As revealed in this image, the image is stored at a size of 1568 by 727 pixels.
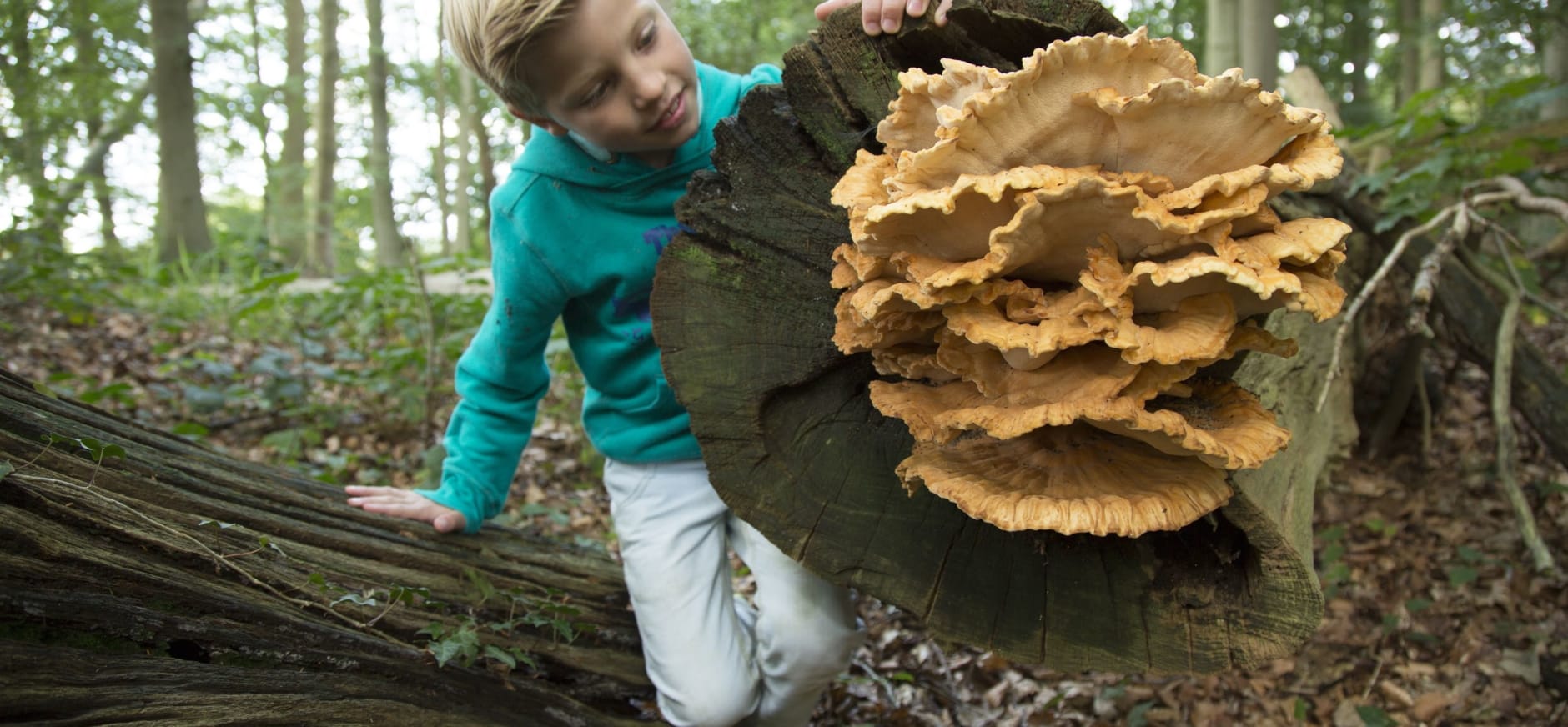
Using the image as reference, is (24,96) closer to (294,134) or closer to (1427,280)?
(1427,280)

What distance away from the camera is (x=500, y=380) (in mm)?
2898

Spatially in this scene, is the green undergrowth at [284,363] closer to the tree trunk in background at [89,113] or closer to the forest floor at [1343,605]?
the forest floor at [1343,605]

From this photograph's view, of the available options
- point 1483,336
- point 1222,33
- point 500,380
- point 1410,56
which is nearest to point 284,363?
point 500,380

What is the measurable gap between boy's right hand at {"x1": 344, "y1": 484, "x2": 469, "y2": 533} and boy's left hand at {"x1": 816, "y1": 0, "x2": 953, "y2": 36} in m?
1.89

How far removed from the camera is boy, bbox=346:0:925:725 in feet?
7.98

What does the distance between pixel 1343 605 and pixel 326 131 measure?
18.8 meters

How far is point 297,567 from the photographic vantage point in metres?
2.16

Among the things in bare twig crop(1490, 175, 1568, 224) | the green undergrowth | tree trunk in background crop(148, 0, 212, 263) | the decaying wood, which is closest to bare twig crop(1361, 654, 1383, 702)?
the decaying wood

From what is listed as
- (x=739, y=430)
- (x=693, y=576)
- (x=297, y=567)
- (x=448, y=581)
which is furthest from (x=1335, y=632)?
(x=297, y=567)

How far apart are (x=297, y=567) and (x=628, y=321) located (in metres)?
1.20

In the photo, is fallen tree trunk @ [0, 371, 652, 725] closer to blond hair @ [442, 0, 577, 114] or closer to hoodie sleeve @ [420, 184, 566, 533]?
hoodie sleeve @ [420, 184, 566, 533]

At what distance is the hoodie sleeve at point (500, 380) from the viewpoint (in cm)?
→ 276

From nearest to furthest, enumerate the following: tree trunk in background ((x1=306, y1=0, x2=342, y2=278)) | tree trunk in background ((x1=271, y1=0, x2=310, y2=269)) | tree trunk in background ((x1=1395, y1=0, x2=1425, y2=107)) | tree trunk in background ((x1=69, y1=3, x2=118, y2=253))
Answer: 1. tree trunk in background ((x1=69, y1=3, x2=118, y2=253))
2. tree trunk in background ((x1=1395, y1=0, x2=1425, y2=107))
3. tree trunk in background ((x1=306, y1=0, x2=342, y2=278))
4. tree trunk in background ((x1=271, y1=0, x2=310, y2=269))

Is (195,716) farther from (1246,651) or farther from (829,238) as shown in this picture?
(1246,651)
